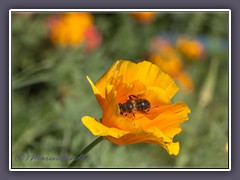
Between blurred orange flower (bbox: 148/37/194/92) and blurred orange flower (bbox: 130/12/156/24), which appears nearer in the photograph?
blurred orange flower (bbox: 148/37/194/92)

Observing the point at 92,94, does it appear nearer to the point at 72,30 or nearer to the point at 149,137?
the point at 72,30

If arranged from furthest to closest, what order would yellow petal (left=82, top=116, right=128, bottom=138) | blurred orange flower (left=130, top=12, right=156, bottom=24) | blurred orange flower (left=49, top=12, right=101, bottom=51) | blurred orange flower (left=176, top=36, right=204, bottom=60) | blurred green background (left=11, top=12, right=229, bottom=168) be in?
blurred orange flower (left=176, top=36, right=204, bottom=60)
blurred orange flower (left=130, top=12, right=156, bottom=24)
blurred orange flower (left=49, top=12, right=101, bottom=51)
blurred green background (left=11, top=12, right=229, bottom=168)
yellow petal (left=82, top=116, right=128, bottom=138)

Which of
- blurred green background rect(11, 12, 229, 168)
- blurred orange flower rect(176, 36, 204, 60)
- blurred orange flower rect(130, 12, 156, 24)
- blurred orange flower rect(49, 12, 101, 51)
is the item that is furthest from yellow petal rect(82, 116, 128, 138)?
blurred orange flower rect(176, 36, 204, 60)

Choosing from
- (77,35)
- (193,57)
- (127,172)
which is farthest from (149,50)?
(127,172)

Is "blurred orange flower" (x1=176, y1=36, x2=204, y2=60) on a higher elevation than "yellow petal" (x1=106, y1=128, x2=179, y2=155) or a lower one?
higher

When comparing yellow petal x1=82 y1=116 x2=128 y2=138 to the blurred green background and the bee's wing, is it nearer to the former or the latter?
the bee's wing
